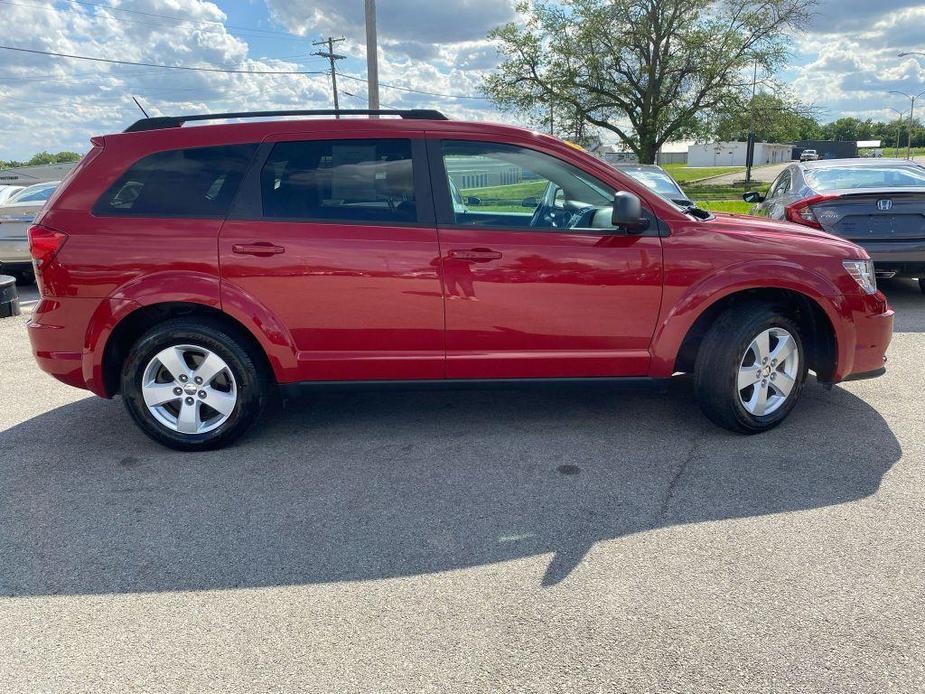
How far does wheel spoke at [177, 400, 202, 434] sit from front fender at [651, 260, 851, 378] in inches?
106

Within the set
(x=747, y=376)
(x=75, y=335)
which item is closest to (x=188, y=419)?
(x=75, y=335)

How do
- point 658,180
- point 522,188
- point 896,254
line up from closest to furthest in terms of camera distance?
point 522,188, point 896,254, point 658,180

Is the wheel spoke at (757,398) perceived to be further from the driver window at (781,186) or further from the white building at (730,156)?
the white building at (730,156)

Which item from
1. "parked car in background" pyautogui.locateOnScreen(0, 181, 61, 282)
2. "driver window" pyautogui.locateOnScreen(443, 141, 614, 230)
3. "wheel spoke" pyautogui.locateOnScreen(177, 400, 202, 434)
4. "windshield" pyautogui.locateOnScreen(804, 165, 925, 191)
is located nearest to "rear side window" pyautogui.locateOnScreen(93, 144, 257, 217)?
"wheel spoke" pyautogui.locateOnScreen(177, 400, 202, 434)

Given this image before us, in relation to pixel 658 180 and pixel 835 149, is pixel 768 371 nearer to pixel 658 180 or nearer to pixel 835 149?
pixel 658 180

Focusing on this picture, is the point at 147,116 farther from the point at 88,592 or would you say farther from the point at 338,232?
the point at 88,592

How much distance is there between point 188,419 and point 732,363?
10.5 feet

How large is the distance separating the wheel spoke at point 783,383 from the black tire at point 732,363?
26 millimetres

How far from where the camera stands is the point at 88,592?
9.71 feet

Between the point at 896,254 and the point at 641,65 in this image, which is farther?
the point at 641,65

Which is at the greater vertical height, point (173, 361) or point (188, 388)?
point (173, 361)

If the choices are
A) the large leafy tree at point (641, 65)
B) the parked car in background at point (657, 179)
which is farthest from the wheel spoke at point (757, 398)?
the large leafy tree at point (641, 65)

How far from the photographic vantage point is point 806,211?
25.3 ft

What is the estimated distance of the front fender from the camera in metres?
4.23
